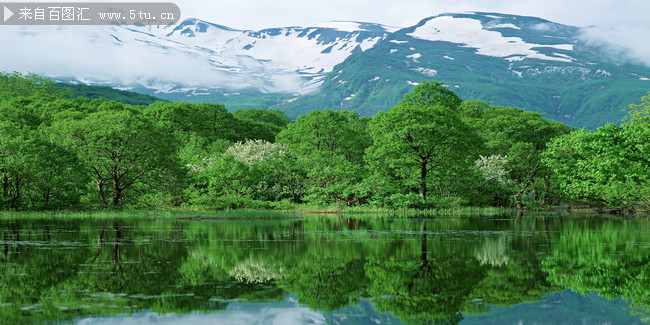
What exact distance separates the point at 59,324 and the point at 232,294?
4.30m

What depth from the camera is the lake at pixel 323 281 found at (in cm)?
1260

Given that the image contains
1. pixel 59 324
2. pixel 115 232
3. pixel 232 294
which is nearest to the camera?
pixel 59 324

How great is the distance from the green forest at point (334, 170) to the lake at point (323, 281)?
27770mm

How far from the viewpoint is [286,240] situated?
2812cm

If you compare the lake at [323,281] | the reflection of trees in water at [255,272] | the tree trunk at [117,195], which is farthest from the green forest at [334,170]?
the reflection of trees in water at [255,272]

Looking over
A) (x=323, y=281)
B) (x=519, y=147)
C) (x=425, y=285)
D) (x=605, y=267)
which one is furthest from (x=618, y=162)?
(x=323, y=281)

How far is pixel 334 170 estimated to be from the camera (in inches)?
2554

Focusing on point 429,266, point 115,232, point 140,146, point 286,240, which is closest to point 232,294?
point 429,266

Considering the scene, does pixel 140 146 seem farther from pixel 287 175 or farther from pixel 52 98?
pixel 52 98

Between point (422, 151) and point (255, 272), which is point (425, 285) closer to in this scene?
point (255, 272)

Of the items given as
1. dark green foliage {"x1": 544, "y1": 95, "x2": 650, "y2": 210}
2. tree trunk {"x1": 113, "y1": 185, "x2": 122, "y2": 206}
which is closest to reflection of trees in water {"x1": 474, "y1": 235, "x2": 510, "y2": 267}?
dark green foliage {"x1": 544, "y1": 95, "x2": 650, "y2": 210}

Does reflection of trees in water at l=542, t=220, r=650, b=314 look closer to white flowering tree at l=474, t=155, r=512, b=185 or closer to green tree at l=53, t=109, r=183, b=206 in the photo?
white flowering tree at l=474, t=155, r=512, b=185

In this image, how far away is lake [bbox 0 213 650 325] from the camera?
12602 millimetres

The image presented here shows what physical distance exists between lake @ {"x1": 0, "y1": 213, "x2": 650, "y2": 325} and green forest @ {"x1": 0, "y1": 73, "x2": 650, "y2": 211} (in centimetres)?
2777
